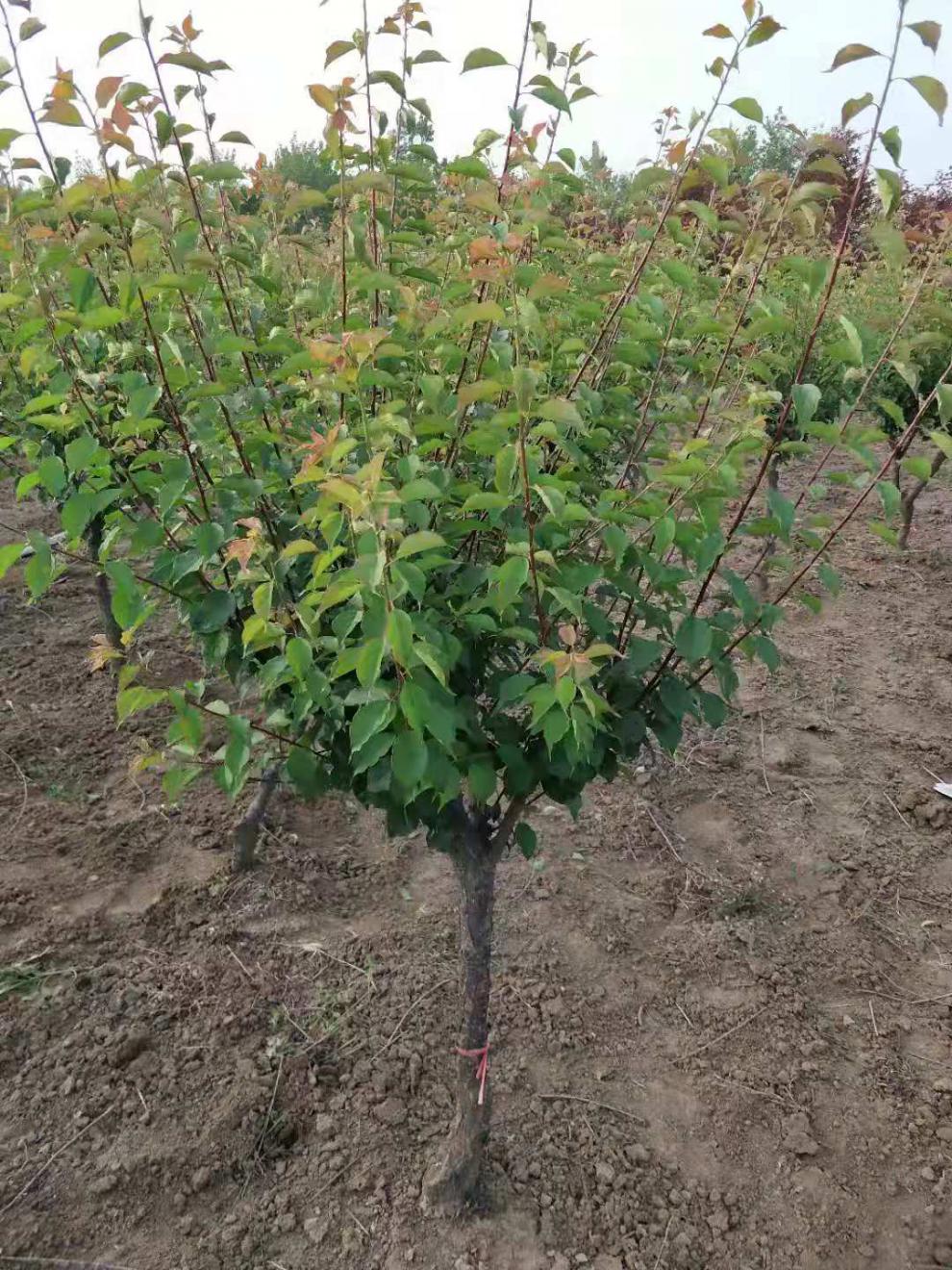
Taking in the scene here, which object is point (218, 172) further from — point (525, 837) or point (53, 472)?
point (525, 837)

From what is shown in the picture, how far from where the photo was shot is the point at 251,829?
10.8 feet

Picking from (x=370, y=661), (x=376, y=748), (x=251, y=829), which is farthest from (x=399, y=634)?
(x=251, y=829)

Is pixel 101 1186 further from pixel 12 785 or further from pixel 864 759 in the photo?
pixel 864 759

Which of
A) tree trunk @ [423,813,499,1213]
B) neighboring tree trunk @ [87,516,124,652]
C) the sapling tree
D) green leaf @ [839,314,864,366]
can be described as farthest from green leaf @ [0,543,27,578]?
neighboring tree trunk @ [87,516,124,652]

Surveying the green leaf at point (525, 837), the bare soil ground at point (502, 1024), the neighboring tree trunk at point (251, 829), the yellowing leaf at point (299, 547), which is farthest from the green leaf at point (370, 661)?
the neighboring tree trunk at point (251, 829)

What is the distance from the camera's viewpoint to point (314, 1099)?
8.57ft

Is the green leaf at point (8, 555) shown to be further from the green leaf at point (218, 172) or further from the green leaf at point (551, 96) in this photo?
the green leaf at point (551, 96)

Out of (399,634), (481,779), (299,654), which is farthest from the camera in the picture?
(481,779)

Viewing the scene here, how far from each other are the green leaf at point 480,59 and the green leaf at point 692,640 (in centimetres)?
106

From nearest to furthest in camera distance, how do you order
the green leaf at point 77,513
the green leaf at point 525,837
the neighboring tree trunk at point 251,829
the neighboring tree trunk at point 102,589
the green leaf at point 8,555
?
the green leaf at point 8,555, the green leaf at point 77,513, the green leaf at point 525,837, the neighboring tree trunk at point 251,829, the neighboring tree trunk at point 102,589

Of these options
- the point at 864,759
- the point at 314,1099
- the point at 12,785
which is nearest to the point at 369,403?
the point at 314,1099

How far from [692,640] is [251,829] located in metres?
2.15

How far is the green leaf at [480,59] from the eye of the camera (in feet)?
4.98

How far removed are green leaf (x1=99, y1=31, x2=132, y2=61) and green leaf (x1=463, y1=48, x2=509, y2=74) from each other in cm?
57
